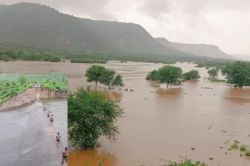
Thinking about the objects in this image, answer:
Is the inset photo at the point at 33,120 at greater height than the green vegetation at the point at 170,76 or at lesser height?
greater

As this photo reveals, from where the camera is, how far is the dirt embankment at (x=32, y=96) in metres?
5.39

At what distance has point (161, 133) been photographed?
28812 mm

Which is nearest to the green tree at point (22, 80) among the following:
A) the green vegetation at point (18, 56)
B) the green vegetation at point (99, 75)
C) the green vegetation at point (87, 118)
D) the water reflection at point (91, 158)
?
the green vegetation at point (18, 56)

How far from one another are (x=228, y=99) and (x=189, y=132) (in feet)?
100

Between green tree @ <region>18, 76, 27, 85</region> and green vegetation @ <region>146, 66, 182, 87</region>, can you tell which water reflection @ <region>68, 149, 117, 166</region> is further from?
green vegetation @ <region>146, 66, 182, 87</region>

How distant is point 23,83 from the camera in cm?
552

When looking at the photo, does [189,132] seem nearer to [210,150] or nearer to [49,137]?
[210,150]

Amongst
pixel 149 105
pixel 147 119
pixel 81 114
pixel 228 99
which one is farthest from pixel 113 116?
pixel 228 99

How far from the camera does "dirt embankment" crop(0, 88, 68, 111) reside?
539 centimetres

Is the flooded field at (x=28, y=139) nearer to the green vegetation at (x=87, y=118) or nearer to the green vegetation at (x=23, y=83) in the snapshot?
the green vegetation at (x=23, y=83)

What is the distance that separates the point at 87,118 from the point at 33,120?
46.2 feet

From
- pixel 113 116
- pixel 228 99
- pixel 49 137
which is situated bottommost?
pixel 228 99

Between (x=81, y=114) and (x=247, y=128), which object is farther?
(x=247, y=128)

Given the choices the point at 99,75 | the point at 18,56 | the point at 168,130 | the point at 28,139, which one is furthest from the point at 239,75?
the point at 28,139
